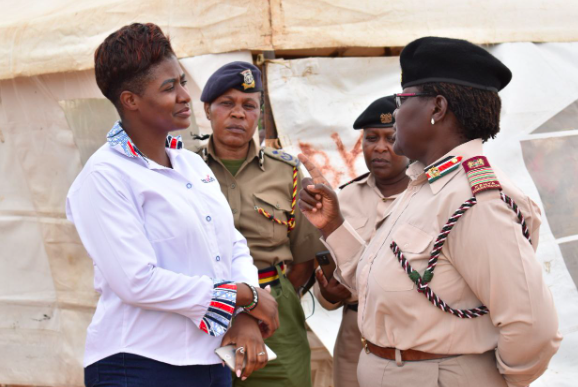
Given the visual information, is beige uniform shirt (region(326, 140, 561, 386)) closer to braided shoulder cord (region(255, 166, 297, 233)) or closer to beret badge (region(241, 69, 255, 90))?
braided shoulder cord (region(255, 166, 297, 233))

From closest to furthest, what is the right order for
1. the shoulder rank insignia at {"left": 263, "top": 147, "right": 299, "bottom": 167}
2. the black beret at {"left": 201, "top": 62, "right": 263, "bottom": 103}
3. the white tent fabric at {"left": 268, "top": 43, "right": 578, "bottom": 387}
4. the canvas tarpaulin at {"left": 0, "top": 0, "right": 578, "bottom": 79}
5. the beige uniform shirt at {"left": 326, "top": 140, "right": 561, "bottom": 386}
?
the beige uniform shirt at {"left": 326, "top": 140, "right": 561, "bottom": 386} < the black beret at {"left": 201, "top": 62, "right": 263, "bottom": 103} < the shoulder rank insignia at {"left": 263, "top": 147, "right": 299, "bottom": 167} < the canvas tarpaulin at {"left": 0, "top": 0, "right": 578, "bottom": 79} < the white tent fabric at {"left": 268, "top": 43, "right": 578, "bottom": 387}

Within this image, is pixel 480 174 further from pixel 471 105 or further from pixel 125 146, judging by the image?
pixel 125 146

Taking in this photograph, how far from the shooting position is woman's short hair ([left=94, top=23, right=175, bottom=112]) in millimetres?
1753

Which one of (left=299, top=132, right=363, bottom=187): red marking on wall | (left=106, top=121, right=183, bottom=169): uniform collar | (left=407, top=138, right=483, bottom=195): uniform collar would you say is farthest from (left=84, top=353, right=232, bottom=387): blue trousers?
(left=299, top=132, right=363, bottom=187): red marking on wall

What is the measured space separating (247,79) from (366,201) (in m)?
0.81

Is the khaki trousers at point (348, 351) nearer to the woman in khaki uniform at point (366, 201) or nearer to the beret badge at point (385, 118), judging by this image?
the woman in khaki uniform at point (366, 201)

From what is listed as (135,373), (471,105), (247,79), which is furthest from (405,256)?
(247,79)

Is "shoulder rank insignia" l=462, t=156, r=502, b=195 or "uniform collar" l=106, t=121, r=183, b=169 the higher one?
"uniform collar" l=106, t=121, r=183, b=169

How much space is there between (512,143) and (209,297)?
2480mm

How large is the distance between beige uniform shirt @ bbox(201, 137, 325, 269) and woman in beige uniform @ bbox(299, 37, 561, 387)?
0.85 m

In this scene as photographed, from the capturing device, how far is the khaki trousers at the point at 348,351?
114 inches

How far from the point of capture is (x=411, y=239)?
1755mm

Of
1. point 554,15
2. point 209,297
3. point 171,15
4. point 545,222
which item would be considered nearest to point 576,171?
point 545,222

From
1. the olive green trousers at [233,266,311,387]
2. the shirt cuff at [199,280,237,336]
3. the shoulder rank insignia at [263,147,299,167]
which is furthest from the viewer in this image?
the shoulder rank insignia at [263,147,299,167]
